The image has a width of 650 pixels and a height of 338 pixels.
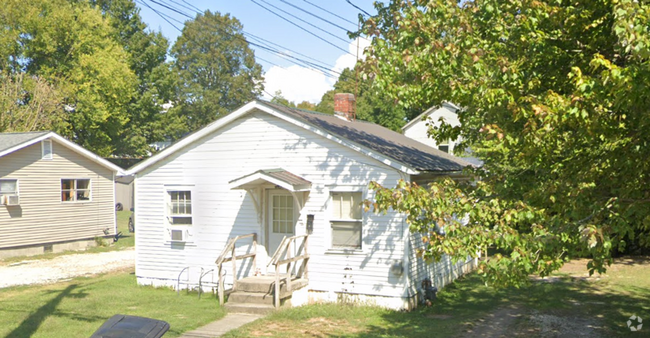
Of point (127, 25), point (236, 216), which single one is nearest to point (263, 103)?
point (236, 216)

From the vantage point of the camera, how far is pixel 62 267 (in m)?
20.0

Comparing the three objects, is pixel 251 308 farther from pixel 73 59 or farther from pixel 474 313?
pixel 73 59

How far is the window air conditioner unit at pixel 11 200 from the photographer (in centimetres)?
2225

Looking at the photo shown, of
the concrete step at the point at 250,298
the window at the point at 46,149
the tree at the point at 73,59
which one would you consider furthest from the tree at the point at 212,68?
the concrete step at the point at 250,298

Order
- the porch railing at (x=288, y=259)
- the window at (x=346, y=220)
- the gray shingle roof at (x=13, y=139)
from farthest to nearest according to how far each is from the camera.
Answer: the gray shingle roof at (x=13, y=139)
the window at (x=346, y=220)
the porch railing at (x=288, y=259)

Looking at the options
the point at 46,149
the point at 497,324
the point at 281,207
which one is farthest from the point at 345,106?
the point at 46,149

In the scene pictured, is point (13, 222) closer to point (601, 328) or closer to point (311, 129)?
point (311, 129)

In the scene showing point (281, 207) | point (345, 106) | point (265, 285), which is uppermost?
point (345, 106)

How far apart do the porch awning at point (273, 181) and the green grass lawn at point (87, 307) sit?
9.69 ft

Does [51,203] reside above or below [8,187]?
below

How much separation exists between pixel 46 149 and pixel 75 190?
2499mm

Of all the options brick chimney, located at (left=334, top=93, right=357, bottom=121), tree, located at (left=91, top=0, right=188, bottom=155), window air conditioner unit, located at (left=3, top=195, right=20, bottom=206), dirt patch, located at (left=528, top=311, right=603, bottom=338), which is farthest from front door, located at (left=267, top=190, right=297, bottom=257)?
tree, located at (left=91, top=0, right=188, bottom=155)

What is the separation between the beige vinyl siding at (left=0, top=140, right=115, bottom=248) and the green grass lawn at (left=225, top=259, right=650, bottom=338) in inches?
610

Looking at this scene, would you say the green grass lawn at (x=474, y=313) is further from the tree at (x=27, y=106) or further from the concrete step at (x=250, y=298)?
the tree at (x=27, y=106)
